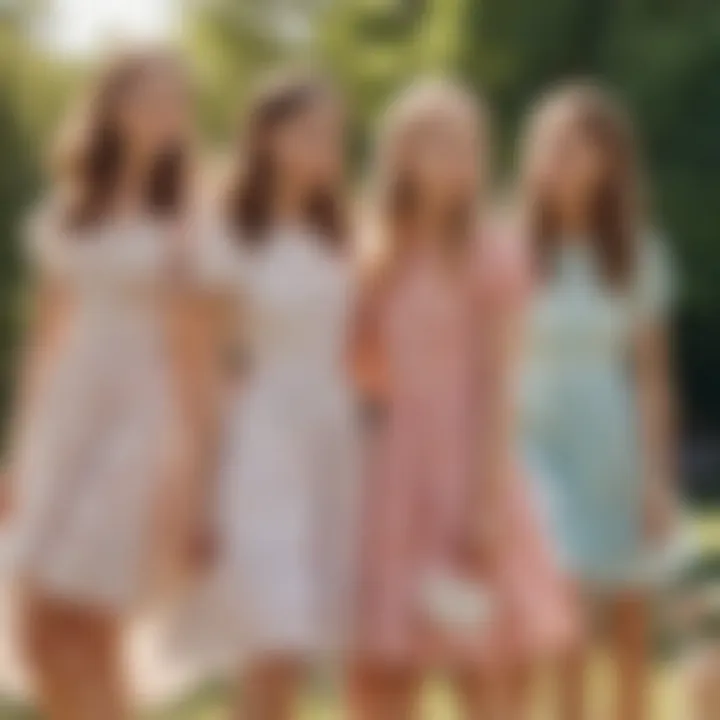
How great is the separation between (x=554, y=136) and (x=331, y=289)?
0.31 metres

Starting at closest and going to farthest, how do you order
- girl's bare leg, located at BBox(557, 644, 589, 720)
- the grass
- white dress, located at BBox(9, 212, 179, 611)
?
white dress, located at BBox(9, 212, 179, 611) → the grass → girl's bare leg, located at BBox(557, 644, 589, 720)

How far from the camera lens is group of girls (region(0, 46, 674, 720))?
6.59 ft

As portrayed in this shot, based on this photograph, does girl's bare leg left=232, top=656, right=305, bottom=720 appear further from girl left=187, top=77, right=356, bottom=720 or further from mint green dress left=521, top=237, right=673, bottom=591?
mint green dress left=521, top=237, right=673, bottom=591

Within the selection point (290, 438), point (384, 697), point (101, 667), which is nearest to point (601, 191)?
point (290, 438)

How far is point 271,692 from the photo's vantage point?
207cm

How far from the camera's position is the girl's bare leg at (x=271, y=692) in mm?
2051

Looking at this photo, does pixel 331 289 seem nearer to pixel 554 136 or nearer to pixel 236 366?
pixel 236 366

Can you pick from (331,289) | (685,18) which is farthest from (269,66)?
(685,18)

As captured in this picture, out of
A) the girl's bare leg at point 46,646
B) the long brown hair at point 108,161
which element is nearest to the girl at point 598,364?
the long brown hair at point 108,161

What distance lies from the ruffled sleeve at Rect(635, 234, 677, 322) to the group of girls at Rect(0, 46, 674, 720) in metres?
0.14

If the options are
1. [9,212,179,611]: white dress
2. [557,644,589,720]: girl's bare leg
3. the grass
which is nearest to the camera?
[9,212,179,611]: white dress

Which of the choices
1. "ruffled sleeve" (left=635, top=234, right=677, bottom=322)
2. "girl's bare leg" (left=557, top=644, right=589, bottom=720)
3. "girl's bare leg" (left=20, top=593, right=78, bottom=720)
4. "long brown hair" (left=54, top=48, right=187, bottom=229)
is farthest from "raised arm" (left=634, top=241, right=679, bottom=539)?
"girl's bare leg" (left=20, top=593, right=78, bottom=720)

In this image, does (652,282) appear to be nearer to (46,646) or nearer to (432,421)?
(432,421)

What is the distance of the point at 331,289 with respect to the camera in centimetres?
205
